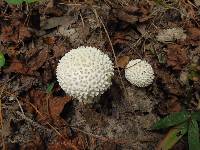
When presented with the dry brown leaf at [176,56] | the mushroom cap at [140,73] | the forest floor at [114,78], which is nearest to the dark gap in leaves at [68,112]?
the forest floor at [114,78]

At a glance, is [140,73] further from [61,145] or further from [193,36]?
[61,145]

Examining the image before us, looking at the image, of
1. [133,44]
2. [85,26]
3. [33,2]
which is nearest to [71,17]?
[85,26]

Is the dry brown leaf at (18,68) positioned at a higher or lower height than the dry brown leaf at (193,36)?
lower

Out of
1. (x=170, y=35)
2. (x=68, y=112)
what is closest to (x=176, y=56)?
(x=170, y=35)

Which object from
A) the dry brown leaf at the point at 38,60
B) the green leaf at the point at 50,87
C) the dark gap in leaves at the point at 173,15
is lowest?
the green leaf at the point at 50,87

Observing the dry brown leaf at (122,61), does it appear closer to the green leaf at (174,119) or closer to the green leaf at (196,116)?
the green leaf at (174,119)
